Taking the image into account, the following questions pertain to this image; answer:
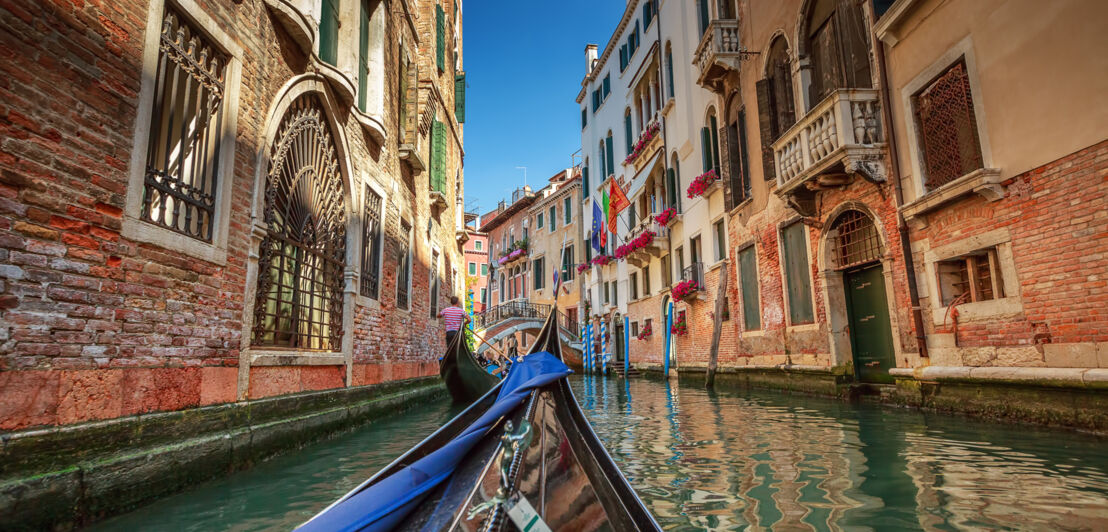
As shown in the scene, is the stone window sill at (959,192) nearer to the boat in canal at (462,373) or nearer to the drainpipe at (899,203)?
the drainpipe at (899,203)

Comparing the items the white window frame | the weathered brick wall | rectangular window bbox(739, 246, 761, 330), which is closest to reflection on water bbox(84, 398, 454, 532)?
the white window frame

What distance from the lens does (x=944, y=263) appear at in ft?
16.3

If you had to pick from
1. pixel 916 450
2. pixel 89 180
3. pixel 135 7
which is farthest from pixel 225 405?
pixel 916 450

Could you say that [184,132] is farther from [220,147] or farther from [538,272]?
[538,272]

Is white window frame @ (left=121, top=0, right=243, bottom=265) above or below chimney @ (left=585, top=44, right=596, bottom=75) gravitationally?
below

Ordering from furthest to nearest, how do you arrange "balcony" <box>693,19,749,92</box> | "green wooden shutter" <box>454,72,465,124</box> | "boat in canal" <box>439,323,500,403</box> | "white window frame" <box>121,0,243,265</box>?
"green wooden shutter" <box>454,72,465,124</box> < "balcony" <box>693,19,749,92</box> < "boat in canal" <box>439,323,500,403</box> < "white window frame" <box>121,0,243,265</box>

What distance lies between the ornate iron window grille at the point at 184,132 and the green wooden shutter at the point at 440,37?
22.4ft

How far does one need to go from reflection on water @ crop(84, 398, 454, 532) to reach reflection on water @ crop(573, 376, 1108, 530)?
1559 millimetres

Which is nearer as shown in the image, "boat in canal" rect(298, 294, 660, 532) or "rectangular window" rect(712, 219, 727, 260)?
"boat in canal" rect(298, 294, 660, 532)

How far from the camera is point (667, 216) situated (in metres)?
12.9

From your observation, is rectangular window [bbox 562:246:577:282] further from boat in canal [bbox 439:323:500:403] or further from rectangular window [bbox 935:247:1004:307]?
rectangular window [bbox 935:247:1004:307]

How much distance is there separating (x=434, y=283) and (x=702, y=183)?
5374mm

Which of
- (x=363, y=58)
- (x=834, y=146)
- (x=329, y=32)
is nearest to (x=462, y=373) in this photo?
(x=363, y=58)

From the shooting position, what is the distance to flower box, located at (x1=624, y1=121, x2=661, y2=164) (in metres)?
13.9
